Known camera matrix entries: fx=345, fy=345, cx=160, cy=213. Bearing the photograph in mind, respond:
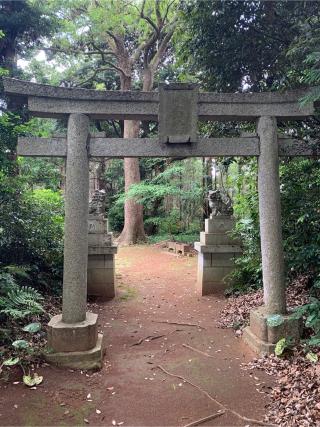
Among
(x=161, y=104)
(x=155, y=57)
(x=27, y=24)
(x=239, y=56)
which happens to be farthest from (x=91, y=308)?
(x=155, y=57)

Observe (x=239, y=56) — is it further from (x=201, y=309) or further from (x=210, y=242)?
(x=201, y=309)

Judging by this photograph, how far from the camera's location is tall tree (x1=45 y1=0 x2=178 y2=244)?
13.3 meters

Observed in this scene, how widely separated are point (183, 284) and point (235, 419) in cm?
660

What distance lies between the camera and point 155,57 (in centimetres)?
1648

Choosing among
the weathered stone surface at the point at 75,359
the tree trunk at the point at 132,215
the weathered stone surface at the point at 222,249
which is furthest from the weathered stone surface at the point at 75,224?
the tree trunk at the point at 132,215

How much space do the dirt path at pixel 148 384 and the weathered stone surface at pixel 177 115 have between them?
10.1 ft

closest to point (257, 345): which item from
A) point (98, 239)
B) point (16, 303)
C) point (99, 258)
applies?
point (16, 303)

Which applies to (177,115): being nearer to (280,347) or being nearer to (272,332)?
(272,332)

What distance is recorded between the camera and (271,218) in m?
4.95

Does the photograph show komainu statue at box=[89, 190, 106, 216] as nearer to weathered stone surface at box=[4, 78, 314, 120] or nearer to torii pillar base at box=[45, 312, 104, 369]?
weathered stone surface at box=[4, 78, 314, 120]

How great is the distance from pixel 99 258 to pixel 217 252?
2.85m

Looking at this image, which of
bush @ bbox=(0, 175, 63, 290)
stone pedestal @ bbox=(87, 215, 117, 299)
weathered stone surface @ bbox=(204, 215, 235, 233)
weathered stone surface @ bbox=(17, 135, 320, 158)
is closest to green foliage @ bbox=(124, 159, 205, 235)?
weathered stone surface @ bbox=(204, 215, 235, 233)

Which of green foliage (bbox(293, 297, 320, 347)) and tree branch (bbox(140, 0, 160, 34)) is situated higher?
tree branch (bbox(140, 0, 160, 34))

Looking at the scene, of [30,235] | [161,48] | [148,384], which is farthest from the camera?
[161,48]
